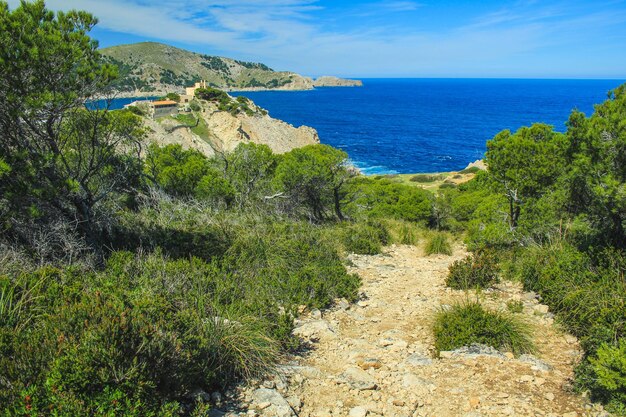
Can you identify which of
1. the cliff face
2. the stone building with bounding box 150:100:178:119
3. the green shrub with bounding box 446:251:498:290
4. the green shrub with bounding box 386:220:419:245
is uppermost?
the stone building with bounding box 150:100:178:119

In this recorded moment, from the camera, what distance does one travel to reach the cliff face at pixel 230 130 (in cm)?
4240

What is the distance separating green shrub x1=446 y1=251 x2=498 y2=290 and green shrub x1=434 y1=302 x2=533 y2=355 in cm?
209

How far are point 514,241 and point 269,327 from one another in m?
9.19

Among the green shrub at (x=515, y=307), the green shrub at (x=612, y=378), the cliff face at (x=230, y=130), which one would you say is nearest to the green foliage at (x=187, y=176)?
the green shrub at (x=515, y=307)

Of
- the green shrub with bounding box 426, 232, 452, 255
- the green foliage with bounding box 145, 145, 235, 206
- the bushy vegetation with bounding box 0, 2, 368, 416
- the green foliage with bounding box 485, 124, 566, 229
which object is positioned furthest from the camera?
the green foliage with bounding box 145, 145, 235, 206

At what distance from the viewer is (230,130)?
164ft

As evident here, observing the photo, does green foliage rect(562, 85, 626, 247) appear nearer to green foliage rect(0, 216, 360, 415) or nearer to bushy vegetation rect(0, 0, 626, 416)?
bushy vegetation rect(0, 0, 626, 416)

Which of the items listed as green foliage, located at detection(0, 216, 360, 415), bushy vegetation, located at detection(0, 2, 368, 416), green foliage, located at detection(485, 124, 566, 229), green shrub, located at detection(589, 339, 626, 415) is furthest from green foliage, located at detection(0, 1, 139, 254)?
green foliage, located at detection(485, 124, 566, 229)

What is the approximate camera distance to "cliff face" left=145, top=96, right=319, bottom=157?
139 ft

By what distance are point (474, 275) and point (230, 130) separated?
4556 cm

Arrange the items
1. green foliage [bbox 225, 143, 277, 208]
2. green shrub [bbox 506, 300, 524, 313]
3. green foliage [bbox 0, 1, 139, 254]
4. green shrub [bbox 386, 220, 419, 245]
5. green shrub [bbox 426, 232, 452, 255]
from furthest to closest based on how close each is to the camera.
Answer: green foliage [bbox 225, 143, 277, 208] < green shrub [bbox 386, 220, 419, 245] < green shrub [bbox 426, 232, 452, 255] < green shrub [bbox 506, 300, 524, 313] < green foliage [bbox 0, 1, 139, 254]

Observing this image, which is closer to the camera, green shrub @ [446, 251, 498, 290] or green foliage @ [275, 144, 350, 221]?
green shrub @ [446, 251, 498, 290]

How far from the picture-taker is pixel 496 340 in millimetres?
5590

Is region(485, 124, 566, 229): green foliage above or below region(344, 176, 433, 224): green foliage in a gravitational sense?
above
